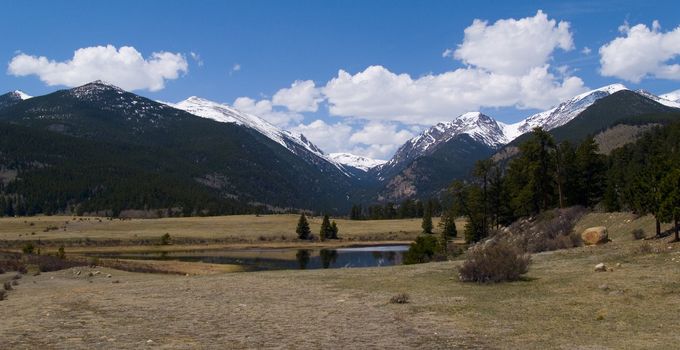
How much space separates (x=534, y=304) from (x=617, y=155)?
141 meters

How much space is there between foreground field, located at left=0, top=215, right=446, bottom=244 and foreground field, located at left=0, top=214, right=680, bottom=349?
363ft

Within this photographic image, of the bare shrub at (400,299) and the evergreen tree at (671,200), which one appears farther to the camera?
the evergreen tree at (671,200)

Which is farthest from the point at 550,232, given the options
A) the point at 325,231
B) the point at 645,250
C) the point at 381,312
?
the point at 325,231

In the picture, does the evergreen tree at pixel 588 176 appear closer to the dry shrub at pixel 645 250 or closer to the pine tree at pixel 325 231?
the dry shrub at pixel 645 250

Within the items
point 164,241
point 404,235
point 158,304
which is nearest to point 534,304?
point 158,304

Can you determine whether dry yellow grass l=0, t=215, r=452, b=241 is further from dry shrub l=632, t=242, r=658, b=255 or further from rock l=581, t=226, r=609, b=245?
dry shrub l=632, t=242, r=658, b=255

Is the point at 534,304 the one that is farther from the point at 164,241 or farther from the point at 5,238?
the point at 5,238

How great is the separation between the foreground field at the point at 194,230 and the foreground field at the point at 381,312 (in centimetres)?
11079

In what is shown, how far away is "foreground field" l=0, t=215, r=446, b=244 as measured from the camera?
134m

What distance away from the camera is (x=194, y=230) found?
151750 millimetres

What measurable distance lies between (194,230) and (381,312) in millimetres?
138914

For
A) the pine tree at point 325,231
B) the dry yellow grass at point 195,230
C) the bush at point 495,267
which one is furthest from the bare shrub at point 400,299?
the dry yellow grass at point 195,230

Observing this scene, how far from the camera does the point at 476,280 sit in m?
26.1

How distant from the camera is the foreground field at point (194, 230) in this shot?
13438 cm
